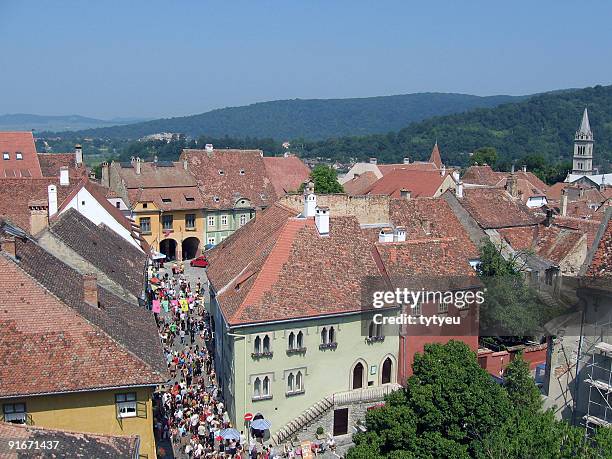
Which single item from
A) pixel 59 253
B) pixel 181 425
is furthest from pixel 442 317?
pixel 59 253

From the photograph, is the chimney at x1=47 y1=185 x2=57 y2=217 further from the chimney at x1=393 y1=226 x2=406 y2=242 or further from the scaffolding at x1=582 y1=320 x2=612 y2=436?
the scaffolding at x1=582 y1=320 x2=612 y2=436

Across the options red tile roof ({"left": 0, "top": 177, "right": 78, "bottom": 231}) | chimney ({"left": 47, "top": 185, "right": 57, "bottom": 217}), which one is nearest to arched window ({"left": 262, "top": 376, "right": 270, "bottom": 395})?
chimney ({"left": 47, "top": 185, "right": 57, "bottom": 217})

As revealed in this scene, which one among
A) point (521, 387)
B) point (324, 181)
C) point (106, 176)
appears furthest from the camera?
point (324, 181)

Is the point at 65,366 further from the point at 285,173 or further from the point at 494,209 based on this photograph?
the point at 285,173

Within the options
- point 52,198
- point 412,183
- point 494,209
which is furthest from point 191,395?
point 412,183

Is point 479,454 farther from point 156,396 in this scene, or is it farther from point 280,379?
point 156,396

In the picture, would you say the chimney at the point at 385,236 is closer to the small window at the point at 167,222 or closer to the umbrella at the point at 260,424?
the umbrella at the point at 260,424
